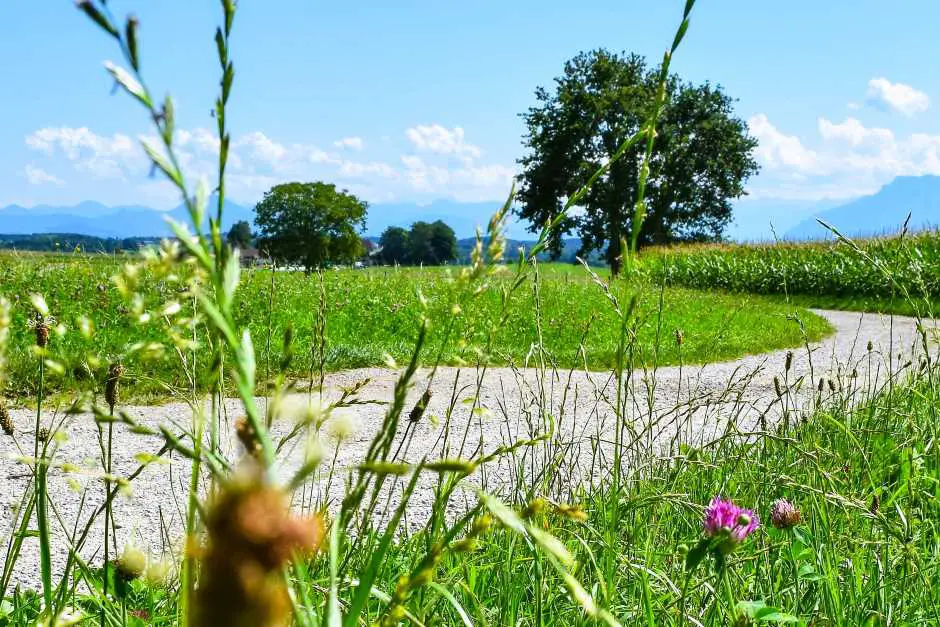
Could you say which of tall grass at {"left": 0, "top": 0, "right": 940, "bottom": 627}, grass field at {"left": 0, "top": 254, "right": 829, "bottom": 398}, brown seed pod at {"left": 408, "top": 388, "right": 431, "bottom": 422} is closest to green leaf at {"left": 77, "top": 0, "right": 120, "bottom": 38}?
tall grass at {"left": 0, "top": 0, "right": 940, "bottom": 627}

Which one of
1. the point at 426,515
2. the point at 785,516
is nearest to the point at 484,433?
the point at 426,515

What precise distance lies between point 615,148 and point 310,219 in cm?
4147

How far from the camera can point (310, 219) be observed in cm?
7738

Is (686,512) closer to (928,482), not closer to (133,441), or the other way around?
(928,482)

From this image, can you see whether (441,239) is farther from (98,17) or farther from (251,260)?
(98,17)

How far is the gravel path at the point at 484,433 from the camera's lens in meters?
2.65

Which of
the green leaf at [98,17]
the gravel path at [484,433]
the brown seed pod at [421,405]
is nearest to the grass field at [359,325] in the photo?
the gravel path at [484,433]

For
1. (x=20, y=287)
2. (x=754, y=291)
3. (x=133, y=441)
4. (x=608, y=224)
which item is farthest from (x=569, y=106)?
(x=133, y=441)

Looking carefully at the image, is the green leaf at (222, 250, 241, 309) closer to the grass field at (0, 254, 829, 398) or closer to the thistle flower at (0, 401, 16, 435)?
the thistle flower at (0, 401, 16, 435)

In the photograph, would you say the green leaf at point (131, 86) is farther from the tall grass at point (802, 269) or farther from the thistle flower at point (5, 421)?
the tall grass at point (802, 269)

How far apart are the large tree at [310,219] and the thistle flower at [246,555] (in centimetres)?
7545

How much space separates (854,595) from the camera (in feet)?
6.14

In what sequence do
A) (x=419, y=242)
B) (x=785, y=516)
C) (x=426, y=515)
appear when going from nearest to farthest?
(x=785, y=516)
(x=426, y=515)
(x=419, y=242)

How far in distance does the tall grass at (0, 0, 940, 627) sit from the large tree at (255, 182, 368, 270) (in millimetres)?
71443
